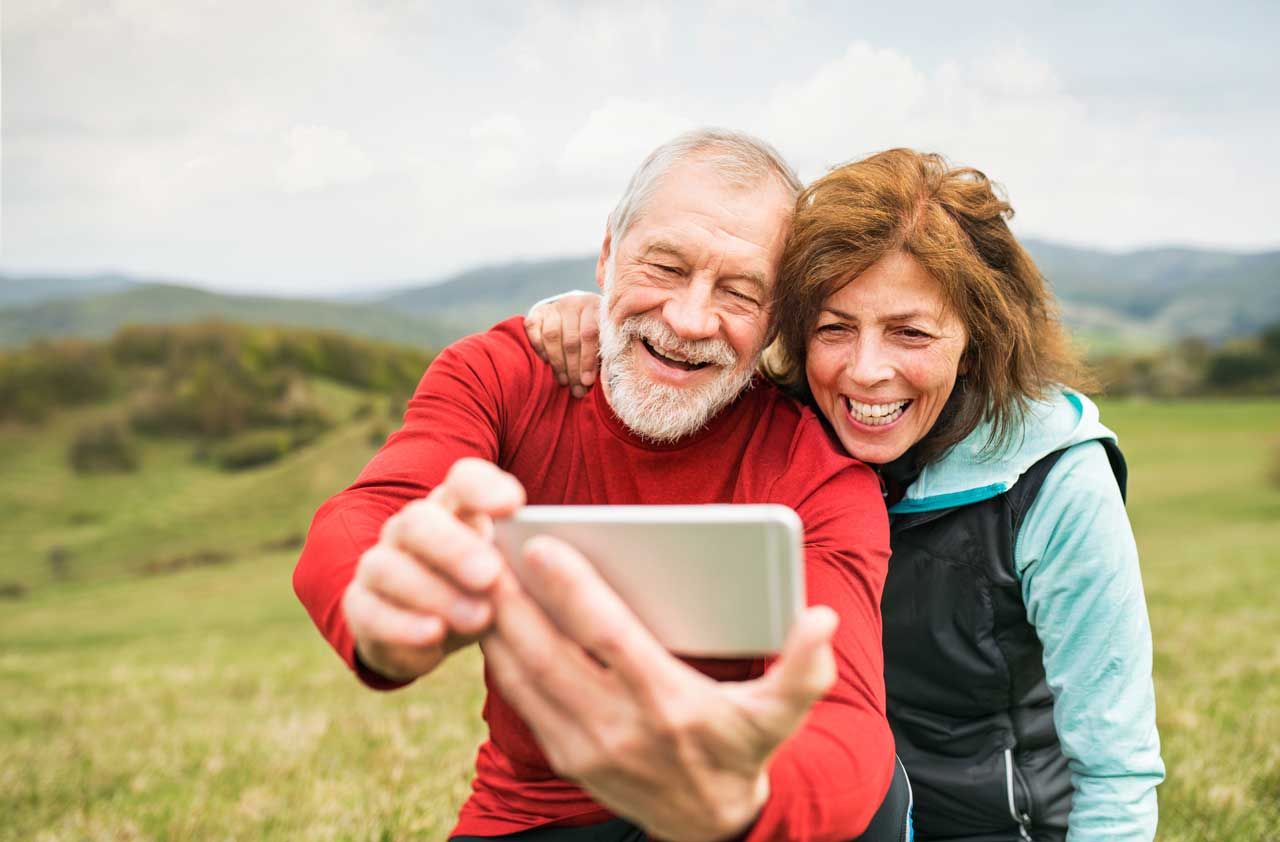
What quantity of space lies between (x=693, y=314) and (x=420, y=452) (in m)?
0.95

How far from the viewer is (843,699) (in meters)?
2.07

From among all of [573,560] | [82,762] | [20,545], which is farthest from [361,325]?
[573,560]

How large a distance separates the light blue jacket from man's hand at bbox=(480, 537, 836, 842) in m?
1.85

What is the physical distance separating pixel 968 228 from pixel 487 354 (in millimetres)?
1630

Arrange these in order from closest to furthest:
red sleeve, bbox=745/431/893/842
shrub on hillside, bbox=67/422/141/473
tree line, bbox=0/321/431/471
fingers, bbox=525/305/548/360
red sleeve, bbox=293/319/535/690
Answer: red sleeve, bbox=745/431/893/842 < red sleeve, bbox=293/319/535/690 < fingers, bbox=525/305/548/360 < shrub on hillside, bbox=67/422/141/473 < tree line, bbox=0/321/431/471

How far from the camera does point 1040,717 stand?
352 centimetres

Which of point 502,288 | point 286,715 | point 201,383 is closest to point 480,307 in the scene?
point 502,288

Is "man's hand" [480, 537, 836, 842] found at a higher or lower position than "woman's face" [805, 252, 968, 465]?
lower

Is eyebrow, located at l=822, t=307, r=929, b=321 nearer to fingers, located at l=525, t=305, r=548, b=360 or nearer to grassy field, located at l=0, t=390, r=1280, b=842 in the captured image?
fingers, located at l=525, t=305, r=548, b=360

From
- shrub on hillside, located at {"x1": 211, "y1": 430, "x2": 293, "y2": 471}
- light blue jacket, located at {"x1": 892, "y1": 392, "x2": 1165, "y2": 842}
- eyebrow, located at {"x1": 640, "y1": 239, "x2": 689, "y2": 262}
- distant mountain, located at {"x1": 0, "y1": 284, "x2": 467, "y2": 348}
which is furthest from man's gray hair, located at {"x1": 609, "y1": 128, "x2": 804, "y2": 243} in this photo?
distant mountain, located at {"x1": 0, "y1": 284, "x2": 467, "y2": 348}

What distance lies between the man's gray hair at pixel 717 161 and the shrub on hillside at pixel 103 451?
41.7 m

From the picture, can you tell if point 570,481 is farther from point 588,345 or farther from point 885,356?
point 885,356

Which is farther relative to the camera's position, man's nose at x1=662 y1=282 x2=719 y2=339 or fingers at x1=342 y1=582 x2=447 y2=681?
man's nose at x1=662 y1=282 x2=719 y2=339

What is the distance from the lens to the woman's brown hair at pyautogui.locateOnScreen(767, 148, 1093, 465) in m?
3.08
